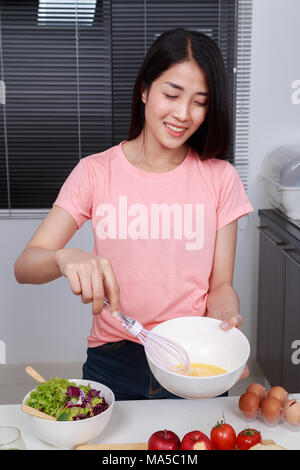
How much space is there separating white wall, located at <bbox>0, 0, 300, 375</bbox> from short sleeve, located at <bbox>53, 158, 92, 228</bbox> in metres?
1.36

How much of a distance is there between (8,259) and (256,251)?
120cm

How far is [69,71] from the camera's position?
8.49 ft

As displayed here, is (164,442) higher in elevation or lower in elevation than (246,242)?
higher

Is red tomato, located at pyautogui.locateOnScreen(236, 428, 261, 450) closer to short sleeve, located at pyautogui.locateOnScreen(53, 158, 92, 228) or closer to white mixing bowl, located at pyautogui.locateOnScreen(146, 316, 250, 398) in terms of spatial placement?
white mixing bowl, located at pyautogui.locateOnScreen(146, 316, 250, 398)

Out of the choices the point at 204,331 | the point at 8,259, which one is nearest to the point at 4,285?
the point at 8,259

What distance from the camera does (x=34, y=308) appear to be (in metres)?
2.75

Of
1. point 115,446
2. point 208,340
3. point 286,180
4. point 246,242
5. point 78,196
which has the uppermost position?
point 78,196

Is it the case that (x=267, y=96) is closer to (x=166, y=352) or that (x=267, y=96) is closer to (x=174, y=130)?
(x=174, y=130)

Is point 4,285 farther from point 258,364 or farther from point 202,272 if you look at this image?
point 202,272

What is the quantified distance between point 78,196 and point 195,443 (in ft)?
2.12

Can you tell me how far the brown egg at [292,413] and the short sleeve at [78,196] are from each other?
0.61 meters

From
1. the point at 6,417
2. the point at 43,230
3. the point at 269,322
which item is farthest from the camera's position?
the point at 269,322

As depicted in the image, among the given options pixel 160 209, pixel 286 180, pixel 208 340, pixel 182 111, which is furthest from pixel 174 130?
pixel 286 180

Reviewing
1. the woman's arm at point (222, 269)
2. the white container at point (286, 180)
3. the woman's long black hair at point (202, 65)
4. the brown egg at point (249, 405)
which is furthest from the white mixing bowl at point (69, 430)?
the white container at point (286, 180)
